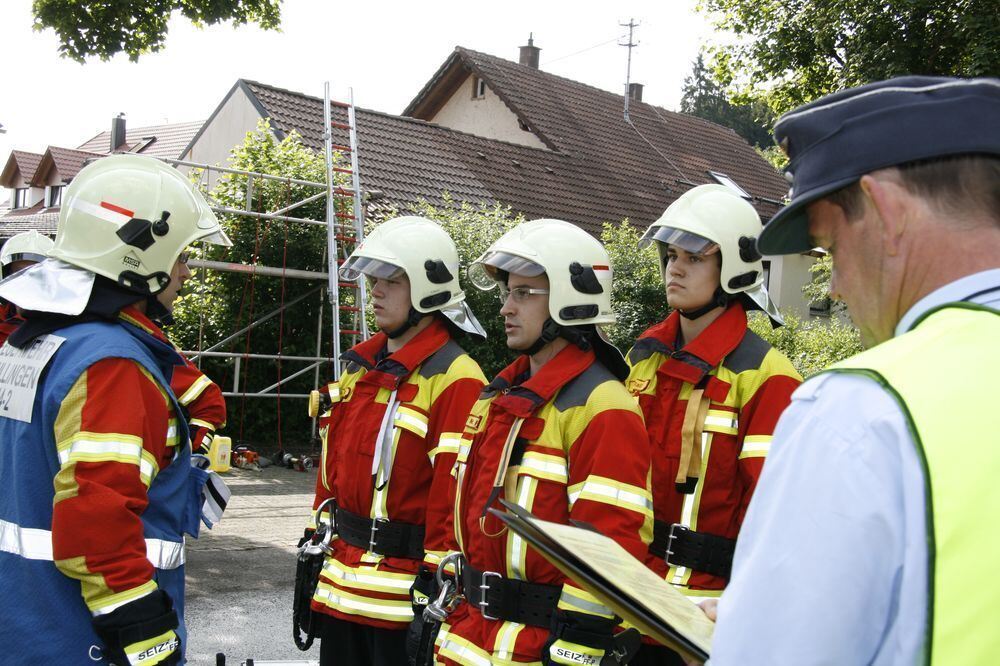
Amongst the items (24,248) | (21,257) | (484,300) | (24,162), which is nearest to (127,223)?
(24,248)

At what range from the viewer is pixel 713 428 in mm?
3781

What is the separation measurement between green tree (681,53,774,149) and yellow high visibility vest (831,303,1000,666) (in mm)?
74741

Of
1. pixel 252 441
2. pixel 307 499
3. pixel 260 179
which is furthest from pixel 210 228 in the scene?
pixel 252 441

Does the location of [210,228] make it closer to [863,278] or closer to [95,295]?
[95,295]

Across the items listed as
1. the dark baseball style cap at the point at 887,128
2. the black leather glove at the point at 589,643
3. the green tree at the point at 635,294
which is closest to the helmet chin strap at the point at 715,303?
the black leather glove at the point at 589,643

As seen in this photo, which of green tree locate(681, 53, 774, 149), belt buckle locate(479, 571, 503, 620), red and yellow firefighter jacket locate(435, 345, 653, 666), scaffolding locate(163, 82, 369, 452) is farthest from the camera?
green tree locate(681, 53, 774, 149)

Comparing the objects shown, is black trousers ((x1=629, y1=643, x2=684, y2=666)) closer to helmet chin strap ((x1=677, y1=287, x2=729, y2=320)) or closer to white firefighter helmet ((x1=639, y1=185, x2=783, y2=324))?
helmet chin strap ((x1=677, y1=287, x2=729, y2=320))

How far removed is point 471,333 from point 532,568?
1.81 m

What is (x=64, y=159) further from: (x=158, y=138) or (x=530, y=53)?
(x=530, y=53)

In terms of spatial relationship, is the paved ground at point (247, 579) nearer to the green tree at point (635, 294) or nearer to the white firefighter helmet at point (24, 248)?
the white firefighter helmet at point (24, 248)

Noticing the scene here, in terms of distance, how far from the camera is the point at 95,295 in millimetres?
3184

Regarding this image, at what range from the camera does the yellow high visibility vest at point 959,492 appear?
3.51ft

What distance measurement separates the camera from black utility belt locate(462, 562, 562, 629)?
3.26 meters

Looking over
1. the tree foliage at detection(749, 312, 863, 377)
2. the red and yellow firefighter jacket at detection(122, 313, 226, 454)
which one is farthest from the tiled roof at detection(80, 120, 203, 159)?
the red and yellow firefighter jacket at detection(122, 313, 226, 454)
